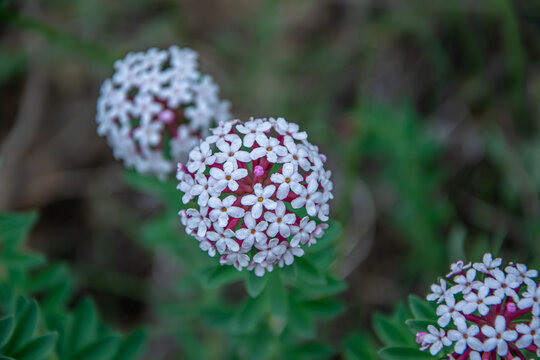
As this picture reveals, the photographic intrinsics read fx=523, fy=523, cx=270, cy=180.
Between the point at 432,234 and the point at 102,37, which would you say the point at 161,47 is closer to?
the point at 102,37

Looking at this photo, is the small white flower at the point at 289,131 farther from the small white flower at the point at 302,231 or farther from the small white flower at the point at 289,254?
the small white flower at the point at 289,254

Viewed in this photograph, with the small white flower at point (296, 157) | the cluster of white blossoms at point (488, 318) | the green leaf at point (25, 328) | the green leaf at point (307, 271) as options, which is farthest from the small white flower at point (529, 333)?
the green leaf at point (25, 328)

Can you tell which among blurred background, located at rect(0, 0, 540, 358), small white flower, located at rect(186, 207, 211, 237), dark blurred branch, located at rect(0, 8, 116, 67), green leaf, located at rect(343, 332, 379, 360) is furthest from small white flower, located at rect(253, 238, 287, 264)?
dark blurred branch, located at rect(0, 8, 116, 67)

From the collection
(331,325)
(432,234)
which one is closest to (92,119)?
(331,325)

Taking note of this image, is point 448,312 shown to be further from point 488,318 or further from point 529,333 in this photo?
point 529,333

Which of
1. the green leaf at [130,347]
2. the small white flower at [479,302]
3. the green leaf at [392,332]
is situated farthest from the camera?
the green leaf at [130,347]

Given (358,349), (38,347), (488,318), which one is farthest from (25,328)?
(488,318)
